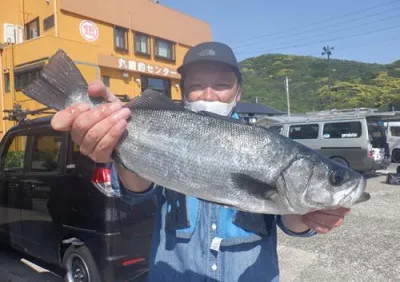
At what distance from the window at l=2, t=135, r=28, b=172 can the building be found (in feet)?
42.7

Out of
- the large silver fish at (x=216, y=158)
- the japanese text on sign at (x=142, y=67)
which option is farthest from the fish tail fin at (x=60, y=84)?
the japanese text on sign at (x=142, y=67)

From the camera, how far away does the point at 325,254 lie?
5.53 meters

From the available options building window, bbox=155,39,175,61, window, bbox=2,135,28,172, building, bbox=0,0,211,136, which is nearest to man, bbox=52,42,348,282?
window, bbox=2,135,28,172

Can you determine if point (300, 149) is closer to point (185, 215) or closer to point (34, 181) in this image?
point (185, 215)

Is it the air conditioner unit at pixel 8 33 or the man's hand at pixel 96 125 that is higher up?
the air conditioner unit at pixel 8 33

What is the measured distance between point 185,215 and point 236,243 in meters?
0.31

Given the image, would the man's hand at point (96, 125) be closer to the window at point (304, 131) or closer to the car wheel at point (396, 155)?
the window at point (304, 131)

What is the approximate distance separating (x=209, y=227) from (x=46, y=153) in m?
3.33

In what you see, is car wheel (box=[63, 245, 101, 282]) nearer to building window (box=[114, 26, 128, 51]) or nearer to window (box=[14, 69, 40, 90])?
window (box=[14, 69, 40, 90])

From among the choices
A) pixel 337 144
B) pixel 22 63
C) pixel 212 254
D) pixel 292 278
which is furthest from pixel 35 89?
pixel 22 63

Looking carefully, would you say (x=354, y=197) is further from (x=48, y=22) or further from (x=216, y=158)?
(x=48, y=22)

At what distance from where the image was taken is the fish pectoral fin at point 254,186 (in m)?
1.62

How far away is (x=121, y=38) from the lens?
2416cm

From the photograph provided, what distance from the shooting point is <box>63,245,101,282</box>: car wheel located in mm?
3932
